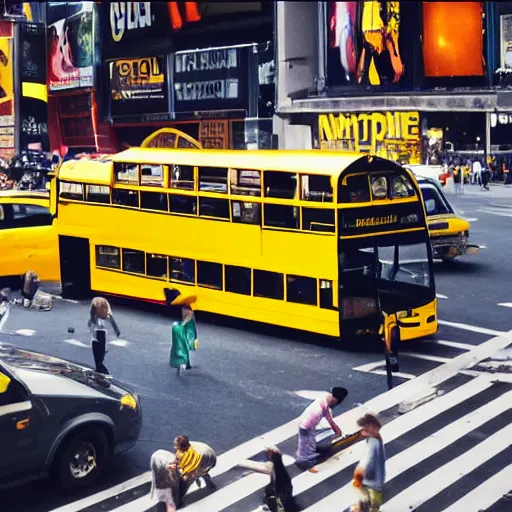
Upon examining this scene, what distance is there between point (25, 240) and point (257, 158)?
21.7 feet

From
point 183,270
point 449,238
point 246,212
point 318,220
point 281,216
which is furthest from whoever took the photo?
point 449,238

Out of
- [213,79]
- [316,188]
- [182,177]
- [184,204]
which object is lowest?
[184,204]

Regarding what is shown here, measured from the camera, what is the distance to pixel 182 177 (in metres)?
19.5

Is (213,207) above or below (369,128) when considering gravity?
below

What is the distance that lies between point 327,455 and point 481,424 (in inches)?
99.1

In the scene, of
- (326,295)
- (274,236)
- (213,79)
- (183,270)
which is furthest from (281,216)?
(213,79)

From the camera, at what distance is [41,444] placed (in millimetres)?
10344

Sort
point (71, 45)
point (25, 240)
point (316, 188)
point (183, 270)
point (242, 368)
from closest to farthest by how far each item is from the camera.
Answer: point (242, 368) → point (316, 188) → point (183, 270) → point (25, 240) → point (71, 45)

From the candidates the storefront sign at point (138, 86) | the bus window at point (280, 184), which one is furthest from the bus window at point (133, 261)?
the storefront sign at point (138, 86)

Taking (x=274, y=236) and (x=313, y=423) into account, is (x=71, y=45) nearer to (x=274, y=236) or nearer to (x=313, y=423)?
(x=274, y=236)

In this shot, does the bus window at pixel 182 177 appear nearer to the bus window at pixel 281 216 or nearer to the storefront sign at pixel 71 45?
the bus window at pixel 281 216

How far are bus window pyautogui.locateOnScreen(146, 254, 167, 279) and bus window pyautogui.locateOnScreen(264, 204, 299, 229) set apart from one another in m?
2.88

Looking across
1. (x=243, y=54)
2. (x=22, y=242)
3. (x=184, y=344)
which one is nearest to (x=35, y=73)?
(x=243, y=54)

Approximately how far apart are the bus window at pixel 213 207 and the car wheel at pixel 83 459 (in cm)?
811
